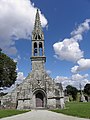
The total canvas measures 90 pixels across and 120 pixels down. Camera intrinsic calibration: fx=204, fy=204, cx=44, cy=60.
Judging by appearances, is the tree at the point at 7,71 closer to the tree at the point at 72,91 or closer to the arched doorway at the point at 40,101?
the arched doorway at the point at 40,101

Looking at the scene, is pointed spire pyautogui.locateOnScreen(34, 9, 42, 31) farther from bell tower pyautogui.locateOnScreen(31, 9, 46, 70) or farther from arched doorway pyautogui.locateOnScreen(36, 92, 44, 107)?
arched doorway pyautogui.locateOnScreen(36, 92, 44, 107)

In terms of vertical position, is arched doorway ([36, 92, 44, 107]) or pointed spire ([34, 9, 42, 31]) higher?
pointed spire ([34, 9, 42, 31])

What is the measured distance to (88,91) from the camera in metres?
110

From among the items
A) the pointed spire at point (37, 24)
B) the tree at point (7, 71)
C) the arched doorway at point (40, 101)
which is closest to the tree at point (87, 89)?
the tree at point (7, 71)

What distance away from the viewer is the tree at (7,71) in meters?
44.4

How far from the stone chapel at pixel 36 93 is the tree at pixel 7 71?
6.59 metres

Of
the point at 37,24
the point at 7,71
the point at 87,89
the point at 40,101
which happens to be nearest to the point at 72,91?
the point at 87,89

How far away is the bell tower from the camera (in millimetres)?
40781

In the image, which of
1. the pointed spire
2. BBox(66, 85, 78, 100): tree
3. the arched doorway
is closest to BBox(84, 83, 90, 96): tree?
BBox(66, 85, 78, 100): tree

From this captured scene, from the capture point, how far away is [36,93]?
127 ft

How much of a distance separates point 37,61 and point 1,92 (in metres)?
13.6

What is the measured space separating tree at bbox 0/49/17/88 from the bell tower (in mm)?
7299

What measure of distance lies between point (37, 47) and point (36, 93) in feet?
30.5

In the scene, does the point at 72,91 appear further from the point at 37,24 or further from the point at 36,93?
the point at 36,93
